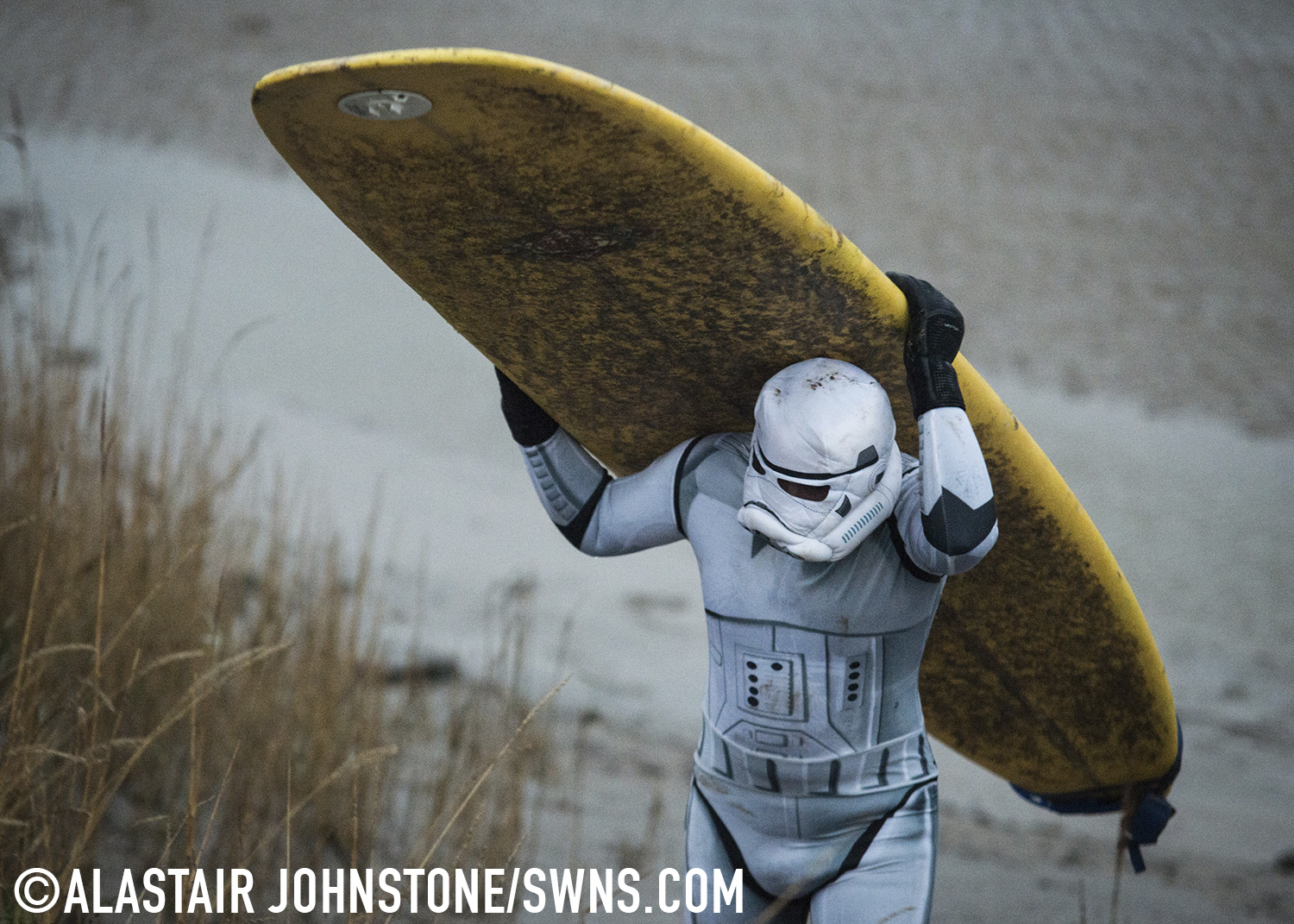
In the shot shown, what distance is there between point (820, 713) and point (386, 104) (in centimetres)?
82

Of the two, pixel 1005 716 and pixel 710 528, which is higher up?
pixel 710 528

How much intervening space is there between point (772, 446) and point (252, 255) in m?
6.43

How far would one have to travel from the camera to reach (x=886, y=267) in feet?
22.6

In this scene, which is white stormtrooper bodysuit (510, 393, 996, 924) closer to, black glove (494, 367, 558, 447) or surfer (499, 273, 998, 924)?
surfer (499, 273, 998, 924)

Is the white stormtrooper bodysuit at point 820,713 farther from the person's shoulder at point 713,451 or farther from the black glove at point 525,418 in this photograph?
the black glove at point 525,418

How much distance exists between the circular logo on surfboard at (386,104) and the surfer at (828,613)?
0.50 meters

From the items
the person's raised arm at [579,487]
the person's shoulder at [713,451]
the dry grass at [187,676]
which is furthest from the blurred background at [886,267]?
the person's shoulder at [713,451]

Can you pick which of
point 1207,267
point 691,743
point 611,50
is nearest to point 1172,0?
point 1207,267

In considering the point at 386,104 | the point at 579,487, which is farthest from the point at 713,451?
the point at 386,104

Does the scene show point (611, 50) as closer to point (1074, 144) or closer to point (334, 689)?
point (1074, 144)

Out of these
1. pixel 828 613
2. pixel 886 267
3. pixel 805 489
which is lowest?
pixel 886 267

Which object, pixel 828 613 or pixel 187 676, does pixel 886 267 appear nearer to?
pixel 187 676

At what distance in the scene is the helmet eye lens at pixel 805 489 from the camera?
1.34 m

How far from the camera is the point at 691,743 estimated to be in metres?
3.50
